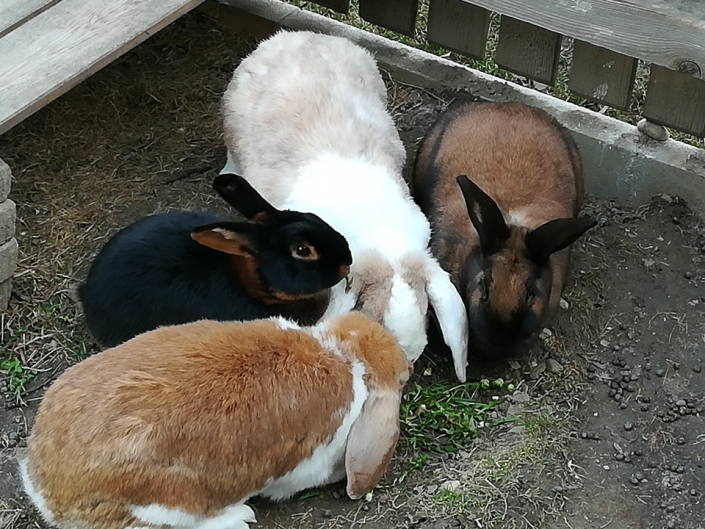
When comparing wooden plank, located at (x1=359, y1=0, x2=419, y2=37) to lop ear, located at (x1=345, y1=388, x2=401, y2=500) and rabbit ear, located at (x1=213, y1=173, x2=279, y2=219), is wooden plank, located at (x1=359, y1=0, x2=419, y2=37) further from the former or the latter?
lop ear, located at (x1=345, y1=388, x2=401, y2=500)

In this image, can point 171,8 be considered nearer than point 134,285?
No

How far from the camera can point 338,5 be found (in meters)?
4.98

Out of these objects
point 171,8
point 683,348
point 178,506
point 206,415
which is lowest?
point 683,348

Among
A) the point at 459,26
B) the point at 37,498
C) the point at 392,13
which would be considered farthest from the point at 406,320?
the point at 392,13

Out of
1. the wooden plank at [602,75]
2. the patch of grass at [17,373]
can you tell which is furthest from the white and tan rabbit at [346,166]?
the patch of grass at [17,373]

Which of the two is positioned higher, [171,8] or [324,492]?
[171,8]

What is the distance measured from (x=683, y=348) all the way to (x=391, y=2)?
2.19m

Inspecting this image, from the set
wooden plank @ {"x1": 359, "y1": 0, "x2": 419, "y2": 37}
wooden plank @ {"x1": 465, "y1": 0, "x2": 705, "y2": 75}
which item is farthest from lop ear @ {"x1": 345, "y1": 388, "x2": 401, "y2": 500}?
wooden plank @ {"x1": 359, "y1": 0, "x2": 419, "y2": 37}

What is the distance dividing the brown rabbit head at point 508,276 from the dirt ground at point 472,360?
0.83 feet

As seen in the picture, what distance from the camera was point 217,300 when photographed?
10.6ft

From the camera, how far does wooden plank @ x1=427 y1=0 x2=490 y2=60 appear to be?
4.59 m

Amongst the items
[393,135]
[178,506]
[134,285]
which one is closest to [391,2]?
[393,135]

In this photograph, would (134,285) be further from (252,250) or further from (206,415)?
(206,415)

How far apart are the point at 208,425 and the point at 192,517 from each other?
0.90 feet
